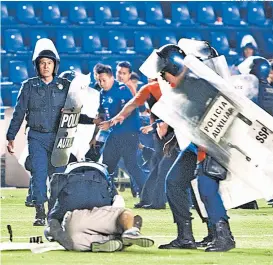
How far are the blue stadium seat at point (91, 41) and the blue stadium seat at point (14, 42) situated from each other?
0.61 metres

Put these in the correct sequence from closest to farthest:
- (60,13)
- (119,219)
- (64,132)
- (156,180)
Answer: (119,219)
(64,132)
(156,180)
(60,13)

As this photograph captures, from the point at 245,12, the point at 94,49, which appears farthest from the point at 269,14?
the point at 94,49

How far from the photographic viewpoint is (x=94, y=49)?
38.3 feet

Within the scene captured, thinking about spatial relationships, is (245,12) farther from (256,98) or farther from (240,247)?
(240,247)

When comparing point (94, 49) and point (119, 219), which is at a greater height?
point (94, 49)

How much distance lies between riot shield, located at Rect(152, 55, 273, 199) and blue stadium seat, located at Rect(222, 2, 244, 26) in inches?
192

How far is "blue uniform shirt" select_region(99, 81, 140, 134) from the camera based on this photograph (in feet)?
31.2

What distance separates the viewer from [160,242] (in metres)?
7.00

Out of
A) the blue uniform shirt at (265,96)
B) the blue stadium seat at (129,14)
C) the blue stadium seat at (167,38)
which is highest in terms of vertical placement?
the blue stadium seat at (129,14)

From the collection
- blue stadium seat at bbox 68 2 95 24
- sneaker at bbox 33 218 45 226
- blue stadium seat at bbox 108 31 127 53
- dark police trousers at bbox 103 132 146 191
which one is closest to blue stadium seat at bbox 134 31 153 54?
blue stadium seat at bbox 108 31 127 53

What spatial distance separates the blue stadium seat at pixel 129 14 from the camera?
1174 centimetres

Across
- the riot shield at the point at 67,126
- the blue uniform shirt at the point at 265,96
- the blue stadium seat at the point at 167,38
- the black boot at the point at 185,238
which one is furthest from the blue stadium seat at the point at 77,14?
the black boot at the point at 185,238

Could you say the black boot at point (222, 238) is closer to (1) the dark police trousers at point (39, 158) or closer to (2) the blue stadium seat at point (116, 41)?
(1) the dark police trousers at point (39, 158)

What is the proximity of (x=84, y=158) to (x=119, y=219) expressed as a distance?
3228 millimetres
